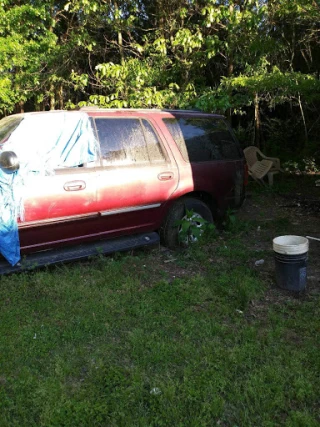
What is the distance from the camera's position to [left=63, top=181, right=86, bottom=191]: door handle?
4301 mm

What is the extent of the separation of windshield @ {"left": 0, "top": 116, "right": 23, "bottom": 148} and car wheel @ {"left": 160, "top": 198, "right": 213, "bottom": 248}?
209cm

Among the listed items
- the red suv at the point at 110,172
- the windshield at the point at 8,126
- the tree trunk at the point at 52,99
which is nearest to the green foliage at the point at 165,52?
the tree trunk at the point at 52,99

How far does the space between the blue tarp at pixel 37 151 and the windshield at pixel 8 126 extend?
0.07 metres

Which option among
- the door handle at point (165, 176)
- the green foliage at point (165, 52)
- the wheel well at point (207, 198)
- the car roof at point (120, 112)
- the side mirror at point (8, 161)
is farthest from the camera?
the green foliage at point (165, 52)

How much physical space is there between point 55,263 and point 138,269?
930mm

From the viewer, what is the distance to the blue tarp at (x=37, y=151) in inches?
157

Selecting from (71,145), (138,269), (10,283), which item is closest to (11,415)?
(10,283)

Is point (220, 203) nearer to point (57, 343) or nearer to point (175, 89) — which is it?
point (57, 343)

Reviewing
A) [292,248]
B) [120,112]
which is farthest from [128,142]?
[292,248]

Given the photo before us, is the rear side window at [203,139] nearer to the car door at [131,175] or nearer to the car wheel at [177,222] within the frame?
the car door at [131,175]

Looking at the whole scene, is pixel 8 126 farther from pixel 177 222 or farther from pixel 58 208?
pixel 177 222

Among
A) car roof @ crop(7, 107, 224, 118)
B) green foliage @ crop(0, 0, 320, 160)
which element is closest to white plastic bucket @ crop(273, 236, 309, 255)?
car roof @ crop(7, 107, 224, 118)

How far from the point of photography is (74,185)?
4.35 metres

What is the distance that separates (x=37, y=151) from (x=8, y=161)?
18.0 inches
